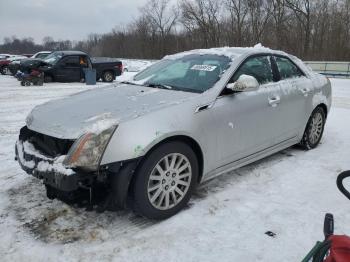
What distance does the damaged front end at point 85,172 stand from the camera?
3012mm

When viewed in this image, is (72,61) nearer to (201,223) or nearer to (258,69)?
(258,69)

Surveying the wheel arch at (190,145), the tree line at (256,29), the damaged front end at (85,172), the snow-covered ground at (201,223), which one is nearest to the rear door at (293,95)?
the snow-covered ground at (201,223)

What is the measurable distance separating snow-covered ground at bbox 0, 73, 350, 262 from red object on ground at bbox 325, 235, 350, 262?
4.60 ft

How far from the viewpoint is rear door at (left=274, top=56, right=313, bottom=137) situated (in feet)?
16.3

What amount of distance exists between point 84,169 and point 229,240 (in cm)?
135

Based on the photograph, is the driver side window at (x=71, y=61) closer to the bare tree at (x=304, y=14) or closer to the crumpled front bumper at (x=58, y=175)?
the crumpled front bumper at (x=58, y=175)

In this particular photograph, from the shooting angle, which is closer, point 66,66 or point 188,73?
point 188,73

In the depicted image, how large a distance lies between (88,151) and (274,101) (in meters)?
2.59

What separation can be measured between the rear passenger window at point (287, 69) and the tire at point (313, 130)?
26.8 inches

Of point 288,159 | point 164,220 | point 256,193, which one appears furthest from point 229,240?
point 288,159

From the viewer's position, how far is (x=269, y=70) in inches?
193

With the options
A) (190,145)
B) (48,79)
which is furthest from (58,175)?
(48,79)

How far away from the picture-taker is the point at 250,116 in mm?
4281

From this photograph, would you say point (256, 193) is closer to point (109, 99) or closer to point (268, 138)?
point (268, 138)
